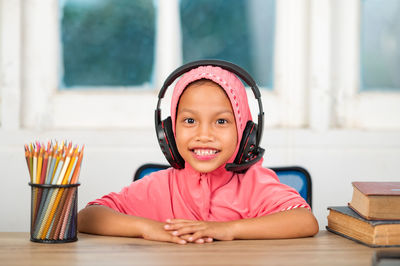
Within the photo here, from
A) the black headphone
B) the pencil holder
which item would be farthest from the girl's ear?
the pencil holder

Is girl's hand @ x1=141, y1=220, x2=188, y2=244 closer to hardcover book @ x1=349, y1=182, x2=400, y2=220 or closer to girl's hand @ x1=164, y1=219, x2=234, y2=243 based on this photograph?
girl's hand @ x1=164, y1=219, x2=234, y2=243

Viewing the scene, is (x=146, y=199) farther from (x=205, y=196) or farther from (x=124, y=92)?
(x=124, y=92)

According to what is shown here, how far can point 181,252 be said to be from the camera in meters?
1.07

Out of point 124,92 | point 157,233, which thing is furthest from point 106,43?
point 157,233

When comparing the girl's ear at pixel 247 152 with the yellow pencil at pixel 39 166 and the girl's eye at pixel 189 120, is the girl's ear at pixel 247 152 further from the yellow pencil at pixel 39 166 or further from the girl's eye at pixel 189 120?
the yellow pencil at pixel 39 166

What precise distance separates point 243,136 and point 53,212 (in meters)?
0.48

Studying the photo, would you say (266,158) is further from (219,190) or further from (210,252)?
(210,252)

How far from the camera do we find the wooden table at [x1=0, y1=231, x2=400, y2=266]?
3.23 ft

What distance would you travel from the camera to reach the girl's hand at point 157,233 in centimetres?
119

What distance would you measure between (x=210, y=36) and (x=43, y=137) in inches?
32.4

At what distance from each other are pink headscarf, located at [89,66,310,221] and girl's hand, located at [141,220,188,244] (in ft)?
0.64

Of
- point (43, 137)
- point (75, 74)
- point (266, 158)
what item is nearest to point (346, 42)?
point (266, 158)

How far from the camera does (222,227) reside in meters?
1.22

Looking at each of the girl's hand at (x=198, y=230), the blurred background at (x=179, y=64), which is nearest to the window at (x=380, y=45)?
the blurred background at (x=179, y=64)
